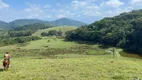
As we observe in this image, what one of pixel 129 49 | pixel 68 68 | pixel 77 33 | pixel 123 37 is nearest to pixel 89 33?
pixel 77 33

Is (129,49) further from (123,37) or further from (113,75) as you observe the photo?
(113,75)

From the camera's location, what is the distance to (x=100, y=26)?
511 feet

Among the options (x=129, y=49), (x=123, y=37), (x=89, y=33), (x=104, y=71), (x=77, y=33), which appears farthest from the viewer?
(x=77, y=33)

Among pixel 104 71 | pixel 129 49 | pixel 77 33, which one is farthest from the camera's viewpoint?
pixel 77 33

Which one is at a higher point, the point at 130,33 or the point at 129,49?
the point at 130,33

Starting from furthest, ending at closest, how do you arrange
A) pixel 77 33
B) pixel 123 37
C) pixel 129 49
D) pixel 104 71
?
pixel 77 33 → pixel 123 37 → pixel 129 49 → pixel 104 71

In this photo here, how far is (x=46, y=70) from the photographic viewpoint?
3041cm

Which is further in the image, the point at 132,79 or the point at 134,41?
the point at 134,41

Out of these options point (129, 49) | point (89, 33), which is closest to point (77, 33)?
point (89, 33)

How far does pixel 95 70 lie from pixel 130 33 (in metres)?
90.7

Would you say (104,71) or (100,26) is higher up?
(100,26)

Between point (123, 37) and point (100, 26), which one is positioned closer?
point (123, 37)

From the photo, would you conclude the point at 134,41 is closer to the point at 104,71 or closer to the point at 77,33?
the point at 77,33

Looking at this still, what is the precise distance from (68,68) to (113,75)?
6.89 metres
